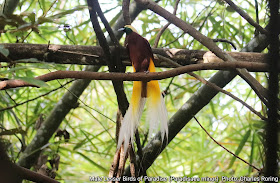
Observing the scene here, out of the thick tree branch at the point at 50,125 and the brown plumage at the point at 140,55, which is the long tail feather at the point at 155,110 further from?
the thick tree branch at the point at 50,125

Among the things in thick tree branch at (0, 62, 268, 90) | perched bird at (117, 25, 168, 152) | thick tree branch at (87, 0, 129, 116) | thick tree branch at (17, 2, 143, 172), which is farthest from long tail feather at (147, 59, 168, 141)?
thick tree branch at (17, 2, 143, 172)

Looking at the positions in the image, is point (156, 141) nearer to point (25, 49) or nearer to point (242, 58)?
point (242, 58)

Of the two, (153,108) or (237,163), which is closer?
(153,108)

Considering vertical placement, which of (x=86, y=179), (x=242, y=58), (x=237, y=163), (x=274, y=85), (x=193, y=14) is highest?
(x=193, y=14)

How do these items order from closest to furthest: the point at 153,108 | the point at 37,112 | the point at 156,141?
the point at 153,108 → the point at 156,141 → the point at 37,112

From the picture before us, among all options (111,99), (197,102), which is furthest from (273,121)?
(111,99)

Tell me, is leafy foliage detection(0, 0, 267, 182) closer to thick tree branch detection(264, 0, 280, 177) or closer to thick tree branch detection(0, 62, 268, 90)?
thick tree branch detection(0, 62, 268, 90)

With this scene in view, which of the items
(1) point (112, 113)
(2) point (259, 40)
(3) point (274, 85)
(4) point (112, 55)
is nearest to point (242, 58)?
(2) point (259, 40)

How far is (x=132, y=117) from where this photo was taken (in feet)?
4.17

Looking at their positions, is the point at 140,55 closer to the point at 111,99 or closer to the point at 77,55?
the point at 77,55

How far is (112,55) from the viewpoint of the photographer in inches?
53.3

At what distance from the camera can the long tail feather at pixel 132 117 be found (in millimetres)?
1206

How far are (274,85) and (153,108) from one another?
97 centimetres

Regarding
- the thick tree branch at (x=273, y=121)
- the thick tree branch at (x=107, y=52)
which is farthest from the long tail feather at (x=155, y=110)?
the thick tree branch at (x=273, y=121)
